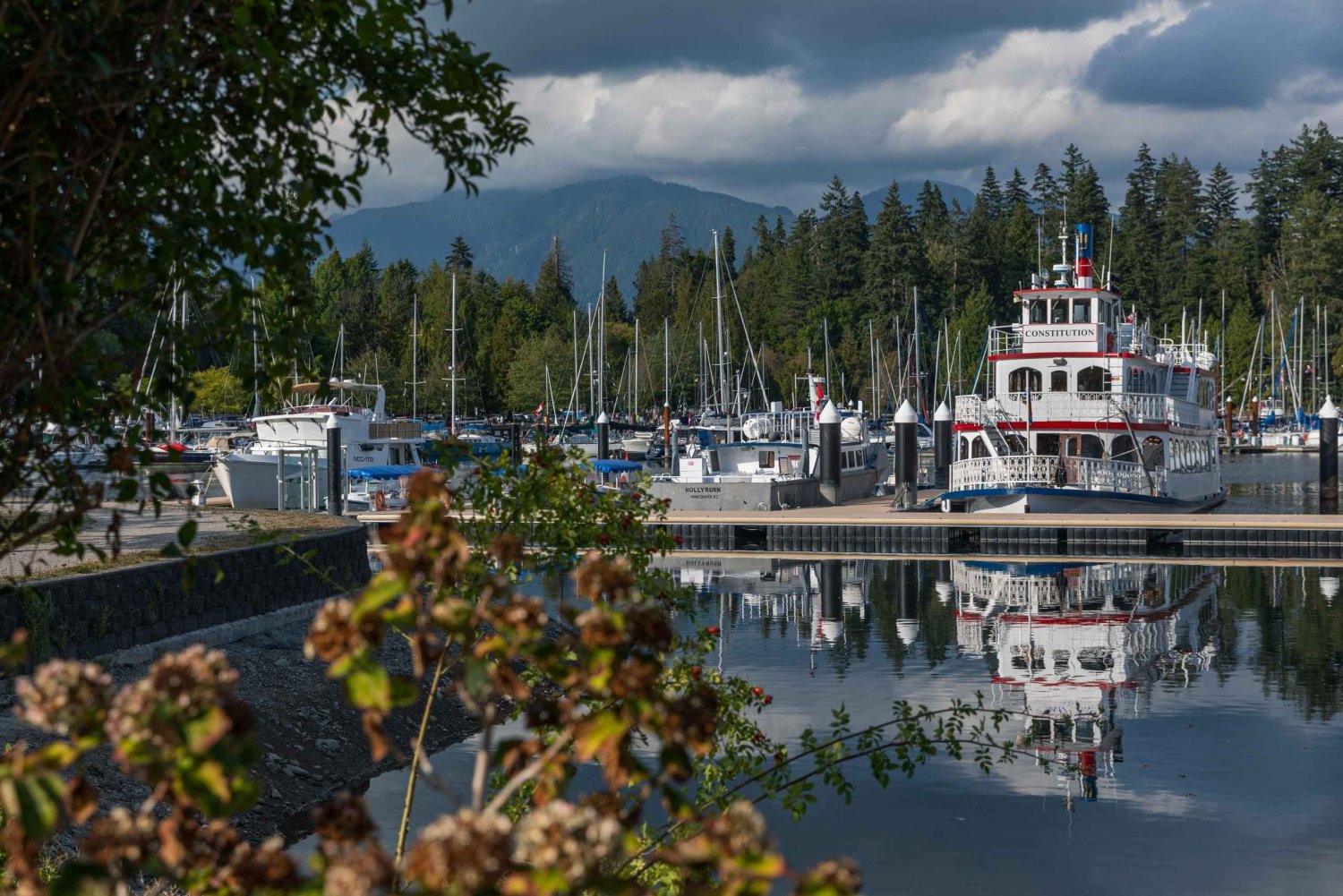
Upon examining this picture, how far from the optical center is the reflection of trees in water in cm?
2170

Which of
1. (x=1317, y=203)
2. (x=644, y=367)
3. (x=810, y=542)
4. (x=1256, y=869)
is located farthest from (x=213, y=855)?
(x=1317, y=203)

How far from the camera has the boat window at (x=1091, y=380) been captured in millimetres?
41719

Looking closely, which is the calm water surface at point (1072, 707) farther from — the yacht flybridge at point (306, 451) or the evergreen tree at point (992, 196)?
the evergreen tree at point (992, 196)

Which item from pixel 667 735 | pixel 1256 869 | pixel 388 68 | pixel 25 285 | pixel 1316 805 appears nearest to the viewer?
pixel 667 735

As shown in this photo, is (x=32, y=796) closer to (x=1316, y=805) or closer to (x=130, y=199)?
(x=130, y=199)

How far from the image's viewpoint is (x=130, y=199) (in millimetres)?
5355

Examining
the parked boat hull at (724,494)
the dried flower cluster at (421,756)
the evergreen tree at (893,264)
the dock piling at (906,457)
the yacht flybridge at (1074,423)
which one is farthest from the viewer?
the evergreen tree at (893,264)

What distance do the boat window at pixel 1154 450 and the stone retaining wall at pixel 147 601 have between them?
2682cm

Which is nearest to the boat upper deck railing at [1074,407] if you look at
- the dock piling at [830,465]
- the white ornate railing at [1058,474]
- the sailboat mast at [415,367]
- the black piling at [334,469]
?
the white ornate railing at [1058,474]

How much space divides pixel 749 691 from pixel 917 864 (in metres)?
5.72

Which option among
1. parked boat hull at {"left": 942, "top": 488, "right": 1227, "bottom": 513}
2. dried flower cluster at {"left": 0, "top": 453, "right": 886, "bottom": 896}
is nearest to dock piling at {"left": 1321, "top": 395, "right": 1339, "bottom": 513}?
parked boat hull at {"left": 942, "top": 488, "right": 1227, "bottom": 513}

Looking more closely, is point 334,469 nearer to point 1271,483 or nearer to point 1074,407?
point 1074,407

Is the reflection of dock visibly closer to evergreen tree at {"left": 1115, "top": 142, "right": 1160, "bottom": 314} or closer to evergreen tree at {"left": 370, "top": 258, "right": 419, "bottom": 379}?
evergreen tree at {"left": 370, "top": 258, "right": 419, "bottom": 379}

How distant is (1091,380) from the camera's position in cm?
4184
